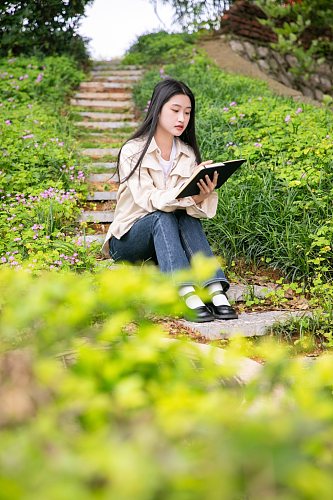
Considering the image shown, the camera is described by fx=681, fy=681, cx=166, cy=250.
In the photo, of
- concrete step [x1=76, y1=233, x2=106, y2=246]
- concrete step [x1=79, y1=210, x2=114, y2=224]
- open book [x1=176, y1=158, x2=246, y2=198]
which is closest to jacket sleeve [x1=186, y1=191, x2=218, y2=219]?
open book [x1=176, y1=158, x2=246, y2=198]

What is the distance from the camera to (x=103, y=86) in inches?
358

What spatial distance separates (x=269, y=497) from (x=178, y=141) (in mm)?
3626

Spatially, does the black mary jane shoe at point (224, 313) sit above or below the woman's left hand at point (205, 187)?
below

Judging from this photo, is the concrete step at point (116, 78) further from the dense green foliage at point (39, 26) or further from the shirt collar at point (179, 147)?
the shirt collar at point (179, 147)

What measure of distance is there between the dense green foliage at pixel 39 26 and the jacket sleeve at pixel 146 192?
5398mm

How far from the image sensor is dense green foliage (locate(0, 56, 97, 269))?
4219 mm

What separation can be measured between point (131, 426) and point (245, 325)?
2.88m

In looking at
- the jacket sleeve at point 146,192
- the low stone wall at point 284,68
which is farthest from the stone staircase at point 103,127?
the low stone wall at point 284,68

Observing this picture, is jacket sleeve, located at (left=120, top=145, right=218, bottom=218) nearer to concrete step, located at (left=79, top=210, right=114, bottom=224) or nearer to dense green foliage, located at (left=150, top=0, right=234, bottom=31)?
concrete step, located at (left=79, top=210, right=114, bottom=224)

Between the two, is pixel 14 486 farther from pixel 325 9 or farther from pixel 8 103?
pixel 325 9

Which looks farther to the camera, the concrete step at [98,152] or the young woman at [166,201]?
the concrete step at [98,152]

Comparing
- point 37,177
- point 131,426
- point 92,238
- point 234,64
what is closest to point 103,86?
point 234,64

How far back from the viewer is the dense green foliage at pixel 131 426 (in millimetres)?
658

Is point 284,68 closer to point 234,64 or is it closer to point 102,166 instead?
point 234,64
